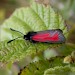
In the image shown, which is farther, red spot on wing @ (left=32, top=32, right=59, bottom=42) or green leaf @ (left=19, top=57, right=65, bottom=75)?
red spot on wing @ (left=32, top=32, right=59, bottom=42)

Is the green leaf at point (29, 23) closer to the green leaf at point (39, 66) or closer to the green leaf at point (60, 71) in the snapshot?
the green leaf at point (39, 66)

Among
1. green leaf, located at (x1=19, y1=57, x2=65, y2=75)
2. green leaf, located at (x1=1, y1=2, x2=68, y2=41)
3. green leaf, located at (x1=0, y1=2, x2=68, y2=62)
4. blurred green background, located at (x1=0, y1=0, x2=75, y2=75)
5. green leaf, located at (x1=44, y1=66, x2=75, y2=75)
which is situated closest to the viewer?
green leaf, located at (x1=44, y1=66, x2=75, y2=75)

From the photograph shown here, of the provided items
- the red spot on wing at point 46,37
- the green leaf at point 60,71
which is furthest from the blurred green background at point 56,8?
the green leaf at point 60,71

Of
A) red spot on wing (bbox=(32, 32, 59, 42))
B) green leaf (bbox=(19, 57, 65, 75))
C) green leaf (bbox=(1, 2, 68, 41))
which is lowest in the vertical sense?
green leaf (bbox=(19, 57, 65, 75))

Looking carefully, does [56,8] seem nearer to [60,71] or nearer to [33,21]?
[33,21]

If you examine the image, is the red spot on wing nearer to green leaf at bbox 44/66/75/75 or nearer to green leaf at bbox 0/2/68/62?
green leaf at bbox 0/2/68/62

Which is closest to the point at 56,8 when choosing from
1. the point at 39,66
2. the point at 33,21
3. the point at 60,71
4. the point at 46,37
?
the point at 33,21

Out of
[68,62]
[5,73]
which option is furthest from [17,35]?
[5,73]

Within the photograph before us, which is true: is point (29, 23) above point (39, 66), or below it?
above

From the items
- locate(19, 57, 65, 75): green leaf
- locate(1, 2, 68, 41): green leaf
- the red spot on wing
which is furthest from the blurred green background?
locate(19, 57, 65, 75): green leaf

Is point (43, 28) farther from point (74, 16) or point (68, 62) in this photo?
point (74, 16)

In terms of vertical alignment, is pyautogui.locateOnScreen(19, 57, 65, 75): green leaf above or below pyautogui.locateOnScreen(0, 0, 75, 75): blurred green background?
below
